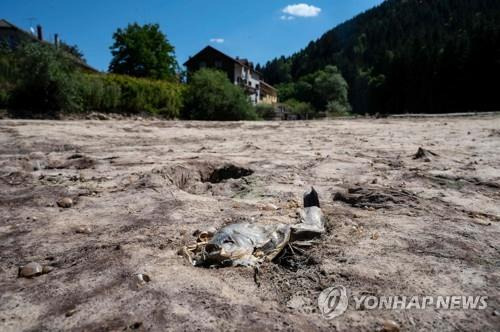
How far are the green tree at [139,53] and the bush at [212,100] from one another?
14.7 metres

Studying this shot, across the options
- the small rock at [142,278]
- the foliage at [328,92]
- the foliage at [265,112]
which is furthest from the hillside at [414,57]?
the small rock at [142,278]

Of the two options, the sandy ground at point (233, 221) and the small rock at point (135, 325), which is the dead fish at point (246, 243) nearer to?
the sandy ground at point (233, 221)

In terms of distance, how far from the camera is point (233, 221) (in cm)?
241

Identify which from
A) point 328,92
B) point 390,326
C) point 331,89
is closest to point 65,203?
point 390,326

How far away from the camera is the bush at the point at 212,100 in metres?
18.8

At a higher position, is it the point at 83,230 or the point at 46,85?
the point at 46,85

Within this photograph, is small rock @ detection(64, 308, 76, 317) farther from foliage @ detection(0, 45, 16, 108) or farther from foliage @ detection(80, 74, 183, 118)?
foliage @ detection(80, 74, 183, 118)

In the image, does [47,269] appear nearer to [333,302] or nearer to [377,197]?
[333,302]

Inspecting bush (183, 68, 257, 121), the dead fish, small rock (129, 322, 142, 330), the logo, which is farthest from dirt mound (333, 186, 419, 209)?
bush (183, 68, 257, 121)

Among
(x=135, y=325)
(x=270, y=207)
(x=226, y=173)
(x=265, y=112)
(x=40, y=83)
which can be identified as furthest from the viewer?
(x=265, y=112)

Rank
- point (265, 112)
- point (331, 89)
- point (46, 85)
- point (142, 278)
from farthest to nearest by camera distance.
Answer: point (331, 89) → point (265, 112) → point (46, 85) → point (142, 278)

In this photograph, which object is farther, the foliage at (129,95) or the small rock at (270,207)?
the foliage at (129,95)

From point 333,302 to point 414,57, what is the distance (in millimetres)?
49933

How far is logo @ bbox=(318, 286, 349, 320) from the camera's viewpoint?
4.58 feet
